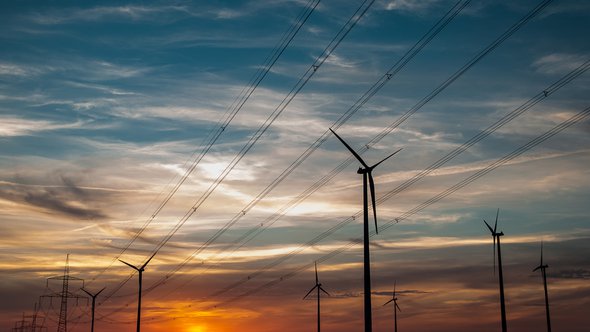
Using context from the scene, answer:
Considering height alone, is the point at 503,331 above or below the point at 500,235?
below

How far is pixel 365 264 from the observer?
171ft

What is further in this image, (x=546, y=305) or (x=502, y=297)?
(x=546, y=305)

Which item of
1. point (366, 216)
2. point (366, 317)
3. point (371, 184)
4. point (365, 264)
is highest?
point (371, 184)

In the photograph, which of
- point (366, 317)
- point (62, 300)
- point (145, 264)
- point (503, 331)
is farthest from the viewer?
point (62, 300)

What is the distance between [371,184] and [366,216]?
8332 millimetres

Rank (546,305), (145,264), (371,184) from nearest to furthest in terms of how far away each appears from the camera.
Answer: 1. (371,184)
2. (145,264)
3. (546,305)

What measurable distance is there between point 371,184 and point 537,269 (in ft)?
394

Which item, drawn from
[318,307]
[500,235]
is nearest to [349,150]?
[500,235]

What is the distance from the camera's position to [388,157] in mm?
64312

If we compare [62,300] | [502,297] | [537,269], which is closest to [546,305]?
[537,269]

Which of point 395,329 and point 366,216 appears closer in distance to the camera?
point 366,216

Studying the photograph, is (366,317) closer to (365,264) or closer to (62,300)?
(365,264)

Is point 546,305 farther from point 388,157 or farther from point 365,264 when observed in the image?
point 365,264

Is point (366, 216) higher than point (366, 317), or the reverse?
point (366, 216)
